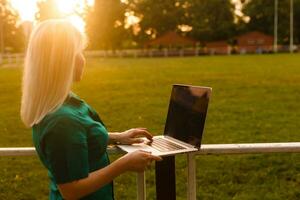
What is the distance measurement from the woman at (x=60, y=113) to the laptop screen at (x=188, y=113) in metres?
0.54

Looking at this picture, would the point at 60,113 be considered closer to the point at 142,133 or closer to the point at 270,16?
the point at 142,133

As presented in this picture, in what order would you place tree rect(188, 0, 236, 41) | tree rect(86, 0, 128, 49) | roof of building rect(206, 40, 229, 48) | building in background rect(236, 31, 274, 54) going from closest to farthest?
tree rect(86, 0, 128, 49) → tree rect(188, 0, 236, 41) → building in background rect(236, 31, 274, 54) → roof of building rect(206, 40, 229, 48)

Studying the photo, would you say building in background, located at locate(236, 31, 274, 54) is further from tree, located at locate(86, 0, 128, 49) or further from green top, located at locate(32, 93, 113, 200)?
green top, located at locate(32, 93, 113, 200)

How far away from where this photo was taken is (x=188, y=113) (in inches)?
118

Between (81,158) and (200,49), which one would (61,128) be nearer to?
(81,158)

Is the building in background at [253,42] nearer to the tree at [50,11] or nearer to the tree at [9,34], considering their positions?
the tree at [9,34]

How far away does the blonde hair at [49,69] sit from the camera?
236 centimetres

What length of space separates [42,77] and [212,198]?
13.6 feet

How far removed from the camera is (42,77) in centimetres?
236

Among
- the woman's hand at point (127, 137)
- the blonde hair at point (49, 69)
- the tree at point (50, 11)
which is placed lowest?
the woman's hand at point (127, 137)

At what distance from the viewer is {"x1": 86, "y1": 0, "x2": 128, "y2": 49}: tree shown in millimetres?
80125

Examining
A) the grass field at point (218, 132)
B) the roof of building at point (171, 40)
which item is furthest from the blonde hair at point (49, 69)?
the roof of building at point (171, 40)

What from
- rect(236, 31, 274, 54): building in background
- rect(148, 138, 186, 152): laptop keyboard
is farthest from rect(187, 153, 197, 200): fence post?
rect(236, 31, 274, 54): building in background

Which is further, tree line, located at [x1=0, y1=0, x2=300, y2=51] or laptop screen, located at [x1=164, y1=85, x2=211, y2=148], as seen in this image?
tree line, located at [x1=0, y1=0, x2=300, y2=51]
